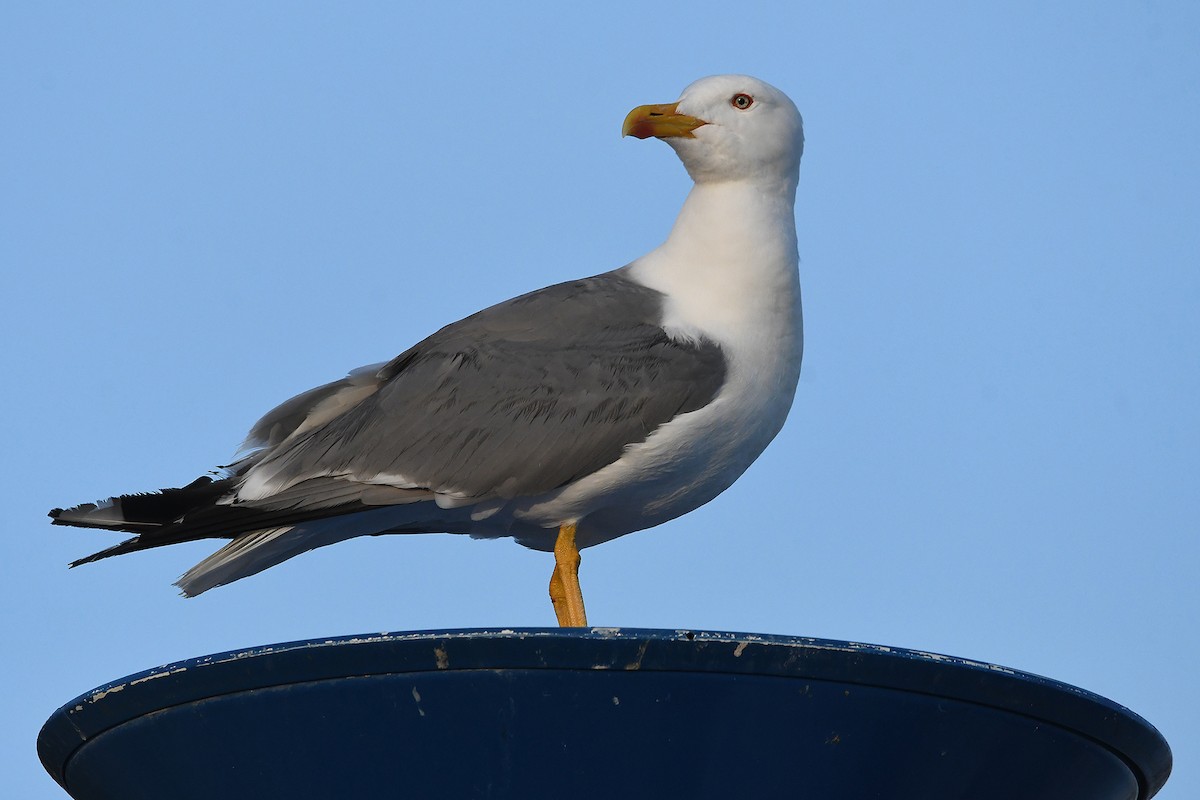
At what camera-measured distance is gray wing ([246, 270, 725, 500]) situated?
5.74m

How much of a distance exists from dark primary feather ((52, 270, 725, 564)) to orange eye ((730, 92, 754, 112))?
864mm

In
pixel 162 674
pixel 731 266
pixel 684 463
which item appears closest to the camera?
pixel 162 674

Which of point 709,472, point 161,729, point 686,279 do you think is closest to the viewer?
point 161,729

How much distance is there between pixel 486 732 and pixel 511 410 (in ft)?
8.73

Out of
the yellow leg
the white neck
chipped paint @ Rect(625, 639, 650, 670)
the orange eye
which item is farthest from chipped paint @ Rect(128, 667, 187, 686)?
the orange eye

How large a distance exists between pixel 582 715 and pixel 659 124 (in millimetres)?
3652

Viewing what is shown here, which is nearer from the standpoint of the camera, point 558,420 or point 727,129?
point 558,420

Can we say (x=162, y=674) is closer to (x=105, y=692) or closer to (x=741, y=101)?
(x=105, y=692)

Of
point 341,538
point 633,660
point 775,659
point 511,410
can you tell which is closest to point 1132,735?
point 775,659

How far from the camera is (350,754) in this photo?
11.3 feet

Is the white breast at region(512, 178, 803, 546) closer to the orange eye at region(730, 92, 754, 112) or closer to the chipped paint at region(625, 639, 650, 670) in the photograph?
the orange eye at region(730, 92, 754, 112)

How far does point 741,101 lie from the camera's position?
6566mm

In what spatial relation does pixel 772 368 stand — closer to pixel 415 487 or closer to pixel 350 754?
pixel 415 487

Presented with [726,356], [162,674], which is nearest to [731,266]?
[726,356]
